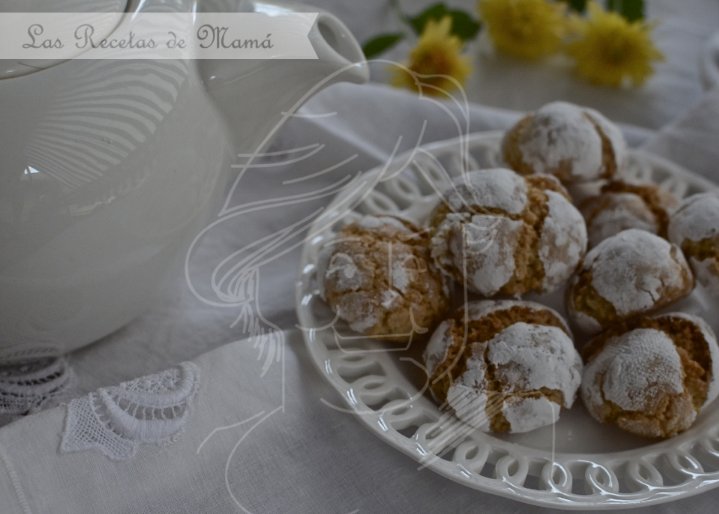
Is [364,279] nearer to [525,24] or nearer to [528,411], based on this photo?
[528,411]

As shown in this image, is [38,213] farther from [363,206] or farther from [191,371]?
[363,206]

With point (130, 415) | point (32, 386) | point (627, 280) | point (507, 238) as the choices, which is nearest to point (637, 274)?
point (627, 280)

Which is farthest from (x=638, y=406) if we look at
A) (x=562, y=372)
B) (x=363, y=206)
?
(x=363, y=206)

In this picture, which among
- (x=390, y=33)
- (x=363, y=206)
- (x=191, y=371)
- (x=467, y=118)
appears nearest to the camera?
(x=191, y=371)

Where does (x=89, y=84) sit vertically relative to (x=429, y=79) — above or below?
above

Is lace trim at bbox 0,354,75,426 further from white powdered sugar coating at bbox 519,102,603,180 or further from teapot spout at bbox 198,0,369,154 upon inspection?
white powdered sugar coating at bbox 519,102,603,180
